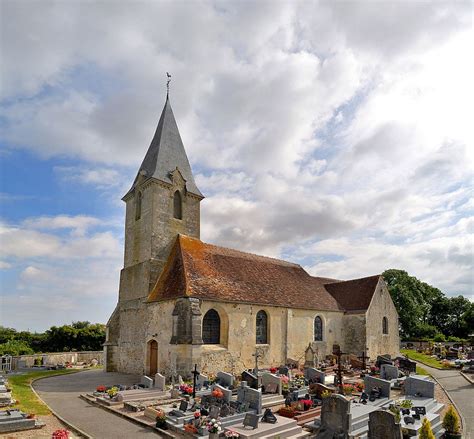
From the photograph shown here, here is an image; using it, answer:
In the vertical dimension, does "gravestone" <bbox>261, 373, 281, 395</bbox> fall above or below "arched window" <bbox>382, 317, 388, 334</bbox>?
below

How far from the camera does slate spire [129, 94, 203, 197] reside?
93.7 feet

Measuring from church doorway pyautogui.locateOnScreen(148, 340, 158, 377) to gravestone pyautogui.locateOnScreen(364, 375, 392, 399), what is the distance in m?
12.8

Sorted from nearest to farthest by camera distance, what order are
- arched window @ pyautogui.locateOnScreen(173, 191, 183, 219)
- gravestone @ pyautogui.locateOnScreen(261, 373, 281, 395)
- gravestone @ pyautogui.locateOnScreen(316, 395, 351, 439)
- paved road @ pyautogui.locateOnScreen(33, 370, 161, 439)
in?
gravestone @ pyautogui.locateOnScreen(316, 395, 351, 439), paved road @ pyautogui.locateOnScreen(33, 370, 161, 439), gravestone @ pyautogui.locateOnScreen(261, 373, 281, 395), arched window @ pyautogui.locateOnScreen(173, 191, 183, 219)

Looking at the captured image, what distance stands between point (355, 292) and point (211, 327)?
16.3m

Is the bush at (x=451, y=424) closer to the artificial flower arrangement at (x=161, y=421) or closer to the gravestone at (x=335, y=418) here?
the gravestone at (x=335, y=418)

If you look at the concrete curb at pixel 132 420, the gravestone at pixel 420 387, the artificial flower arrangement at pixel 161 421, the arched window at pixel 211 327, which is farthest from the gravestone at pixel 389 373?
the concrete curb at pixel 132 420

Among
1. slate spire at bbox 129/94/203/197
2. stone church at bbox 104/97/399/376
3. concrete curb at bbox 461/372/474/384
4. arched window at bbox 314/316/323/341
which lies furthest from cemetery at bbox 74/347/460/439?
slate spire at bbox 129/94/203/197

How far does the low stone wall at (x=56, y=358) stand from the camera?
3189 centimetres

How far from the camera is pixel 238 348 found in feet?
78.8

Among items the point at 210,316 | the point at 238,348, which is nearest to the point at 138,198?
the point at 210,316

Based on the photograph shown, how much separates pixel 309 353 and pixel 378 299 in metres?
9.55

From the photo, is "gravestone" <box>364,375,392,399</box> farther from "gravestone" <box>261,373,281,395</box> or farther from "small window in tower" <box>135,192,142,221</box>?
"small window in tower" <box>135,192,142,221</box>

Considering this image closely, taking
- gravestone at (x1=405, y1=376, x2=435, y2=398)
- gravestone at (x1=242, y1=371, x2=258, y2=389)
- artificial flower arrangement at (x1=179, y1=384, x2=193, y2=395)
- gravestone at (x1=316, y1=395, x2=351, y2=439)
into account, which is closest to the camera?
gravestone at (x1=316, y1=395, x2=351, y2=439)

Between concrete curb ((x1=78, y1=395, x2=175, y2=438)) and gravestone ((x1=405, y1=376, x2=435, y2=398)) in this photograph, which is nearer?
concrete curb ((x1=78, y1=395, x2=175, y2=438))
